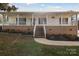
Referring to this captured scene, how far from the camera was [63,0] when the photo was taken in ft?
41.1

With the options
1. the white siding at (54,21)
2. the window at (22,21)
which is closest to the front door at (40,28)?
the white siding at (54,21)

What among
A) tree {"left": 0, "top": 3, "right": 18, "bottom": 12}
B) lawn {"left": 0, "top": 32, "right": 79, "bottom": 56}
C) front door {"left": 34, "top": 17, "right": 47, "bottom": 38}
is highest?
tree {"left": 0, "top": 3, "right": 18, "bottom": 12}

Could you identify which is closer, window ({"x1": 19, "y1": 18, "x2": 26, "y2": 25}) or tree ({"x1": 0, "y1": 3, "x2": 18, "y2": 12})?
tree ({"x1": 0, "y1": 3, "x2": 18, "y2": 12})

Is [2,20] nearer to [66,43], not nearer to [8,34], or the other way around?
[8,34]

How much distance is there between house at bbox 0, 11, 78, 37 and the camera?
12.6 metres

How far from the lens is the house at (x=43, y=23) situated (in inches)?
496

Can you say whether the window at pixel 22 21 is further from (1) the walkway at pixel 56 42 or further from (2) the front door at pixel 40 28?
(1) the walkway at pixel 56 42

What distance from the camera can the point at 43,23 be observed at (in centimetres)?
1265

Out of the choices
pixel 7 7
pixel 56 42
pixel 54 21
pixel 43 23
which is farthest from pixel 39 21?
pixel 7 7

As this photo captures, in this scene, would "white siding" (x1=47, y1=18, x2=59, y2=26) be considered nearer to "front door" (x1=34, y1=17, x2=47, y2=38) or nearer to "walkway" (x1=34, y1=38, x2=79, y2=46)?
"front door" (x1=34, y1=17, x2=47, y2=38)

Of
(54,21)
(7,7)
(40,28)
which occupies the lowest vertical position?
(40,28)

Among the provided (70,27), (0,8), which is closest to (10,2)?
(0,8)

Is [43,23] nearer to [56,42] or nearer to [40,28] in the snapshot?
[40,28]

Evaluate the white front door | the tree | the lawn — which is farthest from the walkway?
the tree
